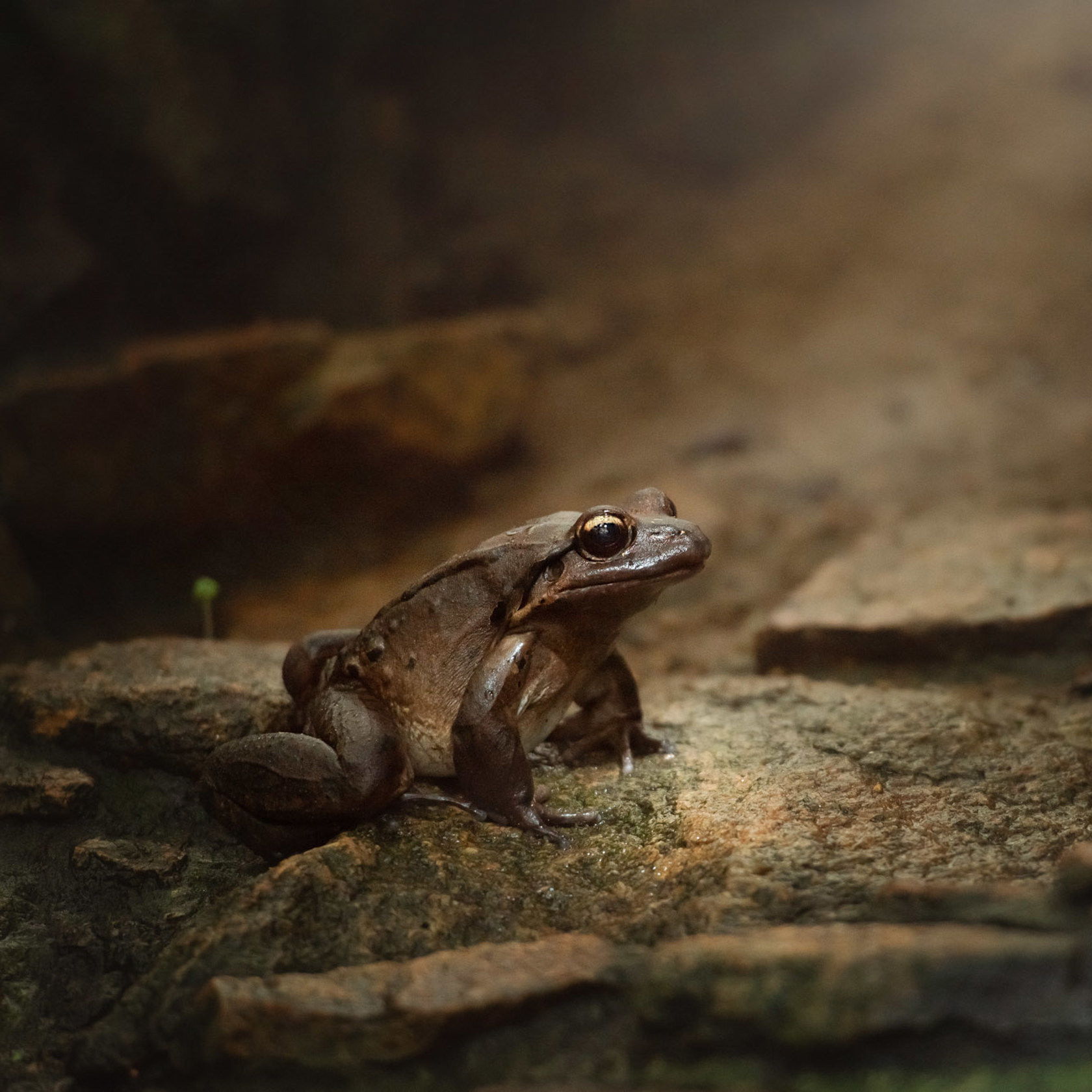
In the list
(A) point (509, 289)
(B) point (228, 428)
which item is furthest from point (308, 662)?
(A) point (509, 289)

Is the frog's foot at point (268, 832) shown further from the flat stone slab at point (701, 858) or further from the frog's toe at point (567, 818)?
the frog's toe at point (567, 818)

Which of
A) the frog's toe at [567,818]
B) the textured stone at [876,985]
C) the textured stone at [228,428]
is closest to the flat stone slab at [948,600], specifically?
the frog's toe at [567,818]

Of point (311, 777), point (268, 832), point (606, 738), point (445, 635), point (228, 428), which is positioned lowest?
point (268, 832)

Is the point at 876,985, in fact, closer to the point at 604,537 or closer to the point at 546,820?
the point at 546,820

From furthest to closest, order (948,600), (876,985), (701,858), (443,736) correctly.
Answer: (948,600) → (443,736) → (701,858) → (876,985)

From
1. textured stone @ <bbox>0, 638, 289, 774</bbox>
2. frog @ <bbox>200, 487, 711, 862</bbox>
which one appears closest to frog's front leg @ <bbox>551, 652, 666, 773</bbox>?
frog @ <bbox>200, 487, 711, 862</bbox>

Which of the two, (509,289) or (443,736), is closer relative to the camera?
(443,736)

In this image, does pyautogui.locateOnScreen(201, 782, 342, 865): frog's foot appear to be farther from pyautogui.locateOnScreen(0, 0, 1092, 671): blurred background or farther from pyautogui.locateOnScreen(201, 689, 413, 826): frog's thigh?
pyautogui.locateOnScreen(0, 0, 1092, 671): blurred background

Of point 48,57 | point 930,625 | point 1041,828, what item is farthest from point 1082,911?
point 48,57
